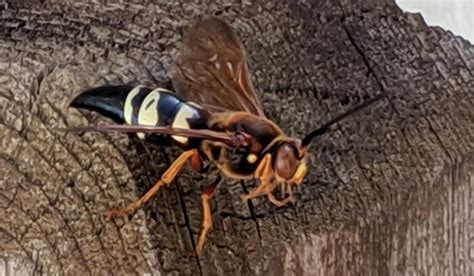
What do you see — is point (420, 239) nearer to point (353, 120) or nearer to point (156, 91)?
point (353, 120)

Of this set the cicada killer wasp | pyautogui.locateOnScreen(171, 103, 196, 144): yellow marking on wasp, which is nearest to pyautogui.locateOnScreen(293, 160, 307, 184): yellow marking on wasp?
the cicada killer wasp

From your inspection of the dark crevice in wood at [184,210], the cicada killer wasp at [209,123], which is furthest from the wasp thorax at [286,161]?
the dark crevice in wood at [184,210]

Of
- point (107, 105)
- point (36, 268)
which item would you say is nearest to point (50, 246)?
point (36, 268)

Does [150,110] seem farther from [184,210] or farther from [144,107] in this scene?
[184,210]

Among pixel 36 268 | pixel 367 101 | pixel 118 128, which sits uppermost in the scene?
pixel 367 101

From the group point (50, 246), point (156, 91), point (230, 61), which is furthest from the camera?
point (230, 61)

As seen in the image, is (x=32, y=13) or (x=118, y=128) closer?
(x=118, y=128)

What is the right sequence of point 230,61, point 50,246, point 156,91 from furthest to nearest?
point 230,61, point 156,91, point 50,246

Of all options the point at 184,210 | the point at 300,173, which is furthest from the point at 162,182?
the point at 300,173
